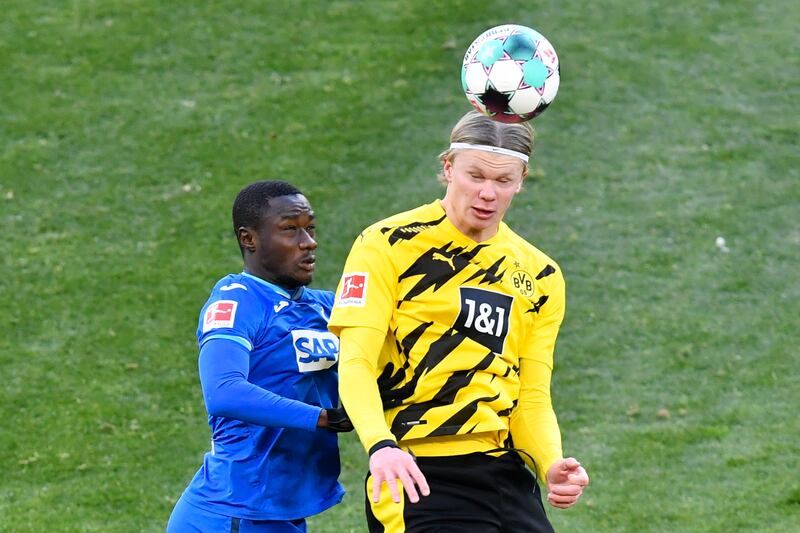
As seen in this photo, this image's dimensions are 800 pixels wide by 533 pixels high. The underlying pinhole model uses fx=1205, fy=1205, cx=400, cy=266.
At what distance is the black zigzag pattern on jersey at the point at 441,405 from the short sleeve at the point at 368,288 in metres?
0.30

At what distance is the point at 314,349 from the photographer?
185 inches

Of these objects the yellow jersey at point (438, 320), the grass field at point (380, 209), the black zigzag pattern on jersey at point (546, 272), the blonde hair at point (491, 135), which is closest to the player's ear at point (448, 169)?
the blonde hair at point (491, 135)

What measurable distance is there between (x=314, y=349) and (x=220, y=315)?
420mm

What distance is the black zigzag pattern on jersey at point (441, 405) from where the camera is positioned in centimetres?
417

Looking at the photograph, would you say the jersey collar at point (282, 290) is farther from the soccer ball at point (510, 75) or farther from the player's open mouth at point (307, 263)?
the soccer ball at point (510, 75)

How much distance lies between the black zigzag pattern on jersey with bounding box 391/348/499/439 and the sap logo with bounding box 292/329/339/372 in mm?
601

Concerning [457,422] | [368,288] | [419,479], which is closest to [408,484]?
[419,479]

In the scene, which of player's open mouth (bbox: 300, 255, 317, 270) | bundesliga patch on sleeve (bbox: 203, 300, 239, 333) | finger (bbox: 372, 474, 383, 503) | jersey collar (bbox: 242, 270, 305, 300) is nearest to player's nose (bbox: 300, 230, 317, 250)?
player's open mouth (bbox: 300, 255, 317, 270)

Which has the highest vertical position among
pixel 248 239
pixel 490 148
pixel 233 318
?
pixel 490 148

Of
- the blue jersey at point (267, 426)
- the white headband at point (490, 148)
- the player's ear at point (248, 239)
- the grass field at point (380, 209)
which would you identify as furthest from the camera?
the grass field at point (380, 209)

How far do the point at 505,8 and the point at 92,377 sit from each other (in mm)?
7719

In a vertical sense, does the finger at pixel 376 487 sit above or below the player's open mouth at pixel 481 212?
below

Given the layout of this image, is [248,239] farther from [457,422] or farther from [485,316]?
[457,422]

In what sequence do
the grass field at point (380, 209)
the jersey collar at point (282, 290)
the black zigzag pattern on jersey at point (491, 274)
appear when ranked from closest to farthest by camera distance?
1. the black zigzag pattern on jersey at point (491, 274)
2. the jersey collar at point (282, 290)
3. the grass field at point (380, 209)
